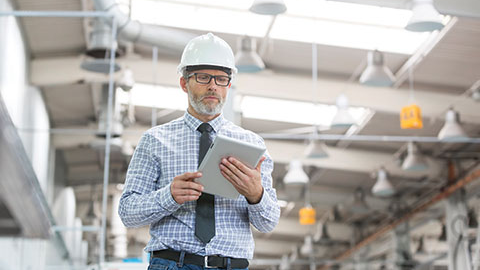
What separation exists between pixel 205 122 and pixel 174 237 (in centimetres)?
37

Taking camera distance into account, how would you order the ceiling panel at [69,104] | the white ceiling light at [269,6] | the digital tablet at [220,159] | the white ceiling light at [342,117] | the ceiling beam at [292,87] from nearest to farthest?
1. the digital tablet at [220,159]
2. the white ceiling light at [269,6]
3. the white ceiling light at [342,117]
4. the ceiling beam at [292,87]
5. the ceiling panel at [69,104]

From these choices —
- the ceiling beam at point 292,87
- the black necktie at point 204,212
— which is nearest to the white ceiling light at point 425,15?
the black necktie at point 204,212

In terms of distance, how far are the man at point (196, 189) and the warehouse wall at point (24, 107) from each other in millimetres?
3363

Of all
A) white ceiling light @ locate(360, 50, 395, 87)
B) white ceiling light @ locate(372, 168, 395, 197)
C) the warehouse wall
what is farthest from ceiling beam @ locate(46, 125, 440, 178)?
white ceiling light @ locate(360, 50, 395, 87)

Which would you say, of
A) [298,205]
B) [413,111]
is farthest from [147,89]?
[298,205]

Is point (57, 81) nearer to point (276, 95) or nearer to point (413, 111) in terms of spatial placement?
point (276, 95)

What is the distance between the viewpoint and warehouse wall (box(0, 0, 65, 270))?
6.94 meters

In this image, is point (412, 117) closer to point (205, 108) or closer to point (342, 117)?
point (342, 117)

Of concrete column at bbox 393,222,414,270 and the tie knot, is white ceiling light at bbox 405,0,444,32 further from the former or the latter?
concrete column at bbox 393,222,414,270

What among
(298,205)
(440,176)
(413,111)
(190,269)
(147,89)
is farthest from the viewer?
(298,205)

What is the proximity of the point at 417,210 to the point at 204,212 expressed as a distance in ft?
46.3

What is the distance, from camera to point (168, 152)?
2131 mm

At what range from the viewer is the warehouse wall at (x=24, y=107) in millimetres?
6941

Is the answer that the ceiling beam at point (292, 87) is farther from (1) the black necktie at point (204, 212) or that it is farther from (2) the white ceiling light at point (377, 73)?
(1) the black necktie at point (204, 212)
